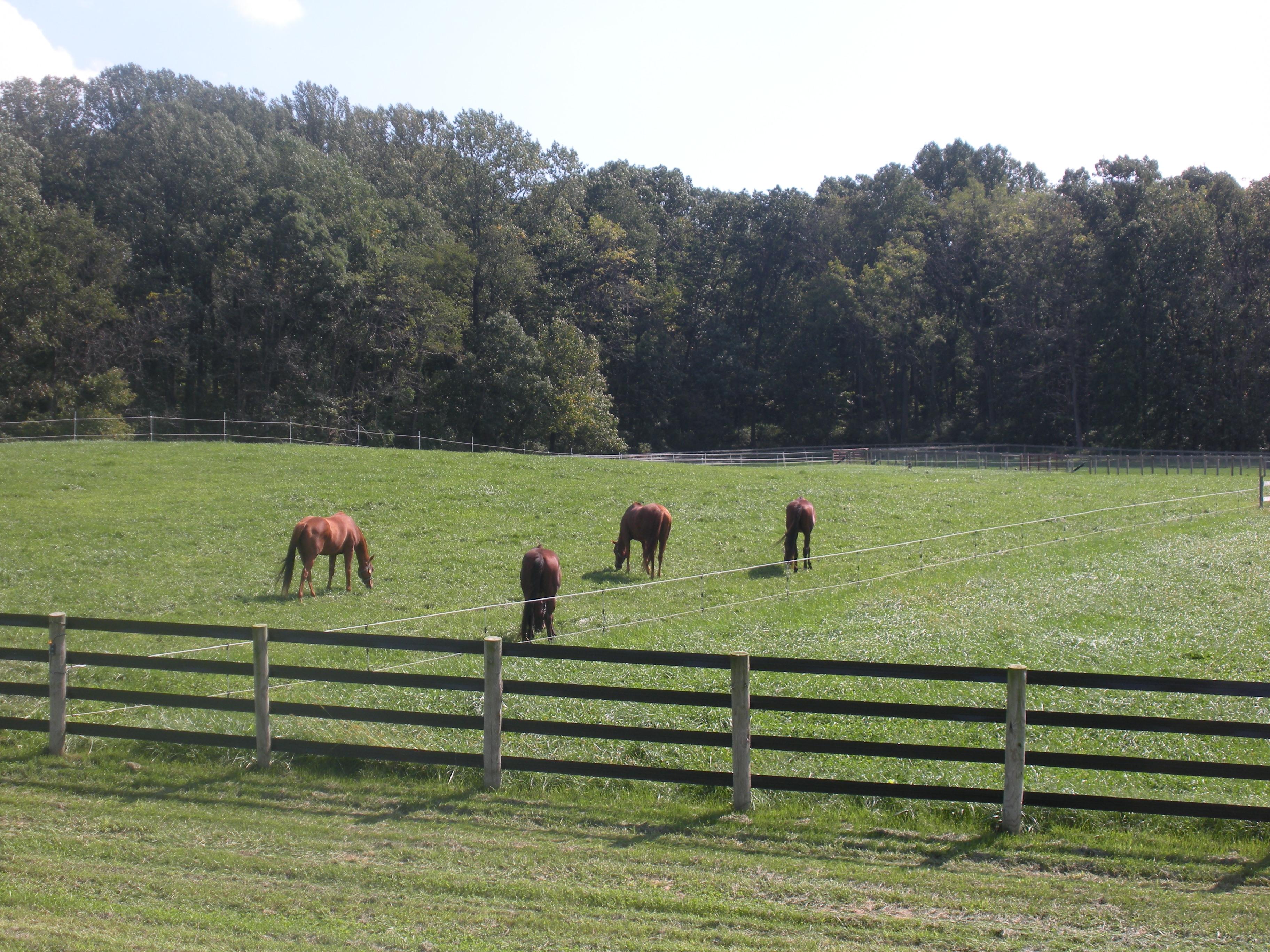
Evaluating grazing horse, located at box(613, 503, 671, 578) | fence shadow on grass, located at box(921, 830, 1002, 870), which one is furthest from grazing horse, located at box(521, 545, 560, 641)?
Result: fence shadow on grass, located at box(921, 830, 1002, 870)

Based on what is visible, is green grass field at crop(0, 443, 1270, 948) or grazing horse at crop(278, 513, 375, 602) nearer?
green grass field at crop(0, 443, 1270, 948)

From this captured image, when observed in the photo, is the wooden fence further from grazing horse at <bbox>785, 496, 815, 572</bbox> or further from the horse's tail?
grazing horse at <bbox>785, 496, 815, 572</bbox>

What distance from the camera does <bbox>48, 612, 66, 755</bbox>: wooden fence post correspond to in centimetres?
847

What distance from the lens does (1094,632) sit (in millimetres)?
13508

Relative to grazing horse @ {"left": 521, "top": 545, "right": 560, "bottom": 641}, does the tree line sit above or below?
above

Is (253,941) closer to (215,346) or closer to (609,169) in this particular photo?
(215,346)

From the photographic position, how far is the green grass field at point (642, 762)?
556cm

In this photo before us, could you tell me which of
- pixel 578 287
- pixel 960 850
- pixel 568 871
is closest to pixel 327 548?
pixel 568 871

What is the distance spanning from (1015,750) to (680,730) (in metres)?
2.61

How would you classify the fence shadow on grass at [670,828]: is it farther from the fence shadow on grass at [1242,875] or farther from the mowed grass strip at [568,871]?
the fence shadow on grass at [1242,875]

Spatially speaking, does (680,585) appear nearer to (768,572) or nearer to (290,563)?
(768,572)

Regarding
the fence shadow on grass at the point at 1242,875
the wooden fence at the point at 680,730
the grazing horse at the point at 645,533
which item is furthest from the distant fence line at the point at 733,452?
the fence shadow on grass at the point at 1242,875

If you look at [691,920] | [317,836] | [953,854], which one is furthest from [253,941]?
[953,854]

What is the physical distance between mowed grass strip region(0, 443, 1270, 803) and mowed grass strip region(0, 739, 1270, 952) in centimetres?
127
